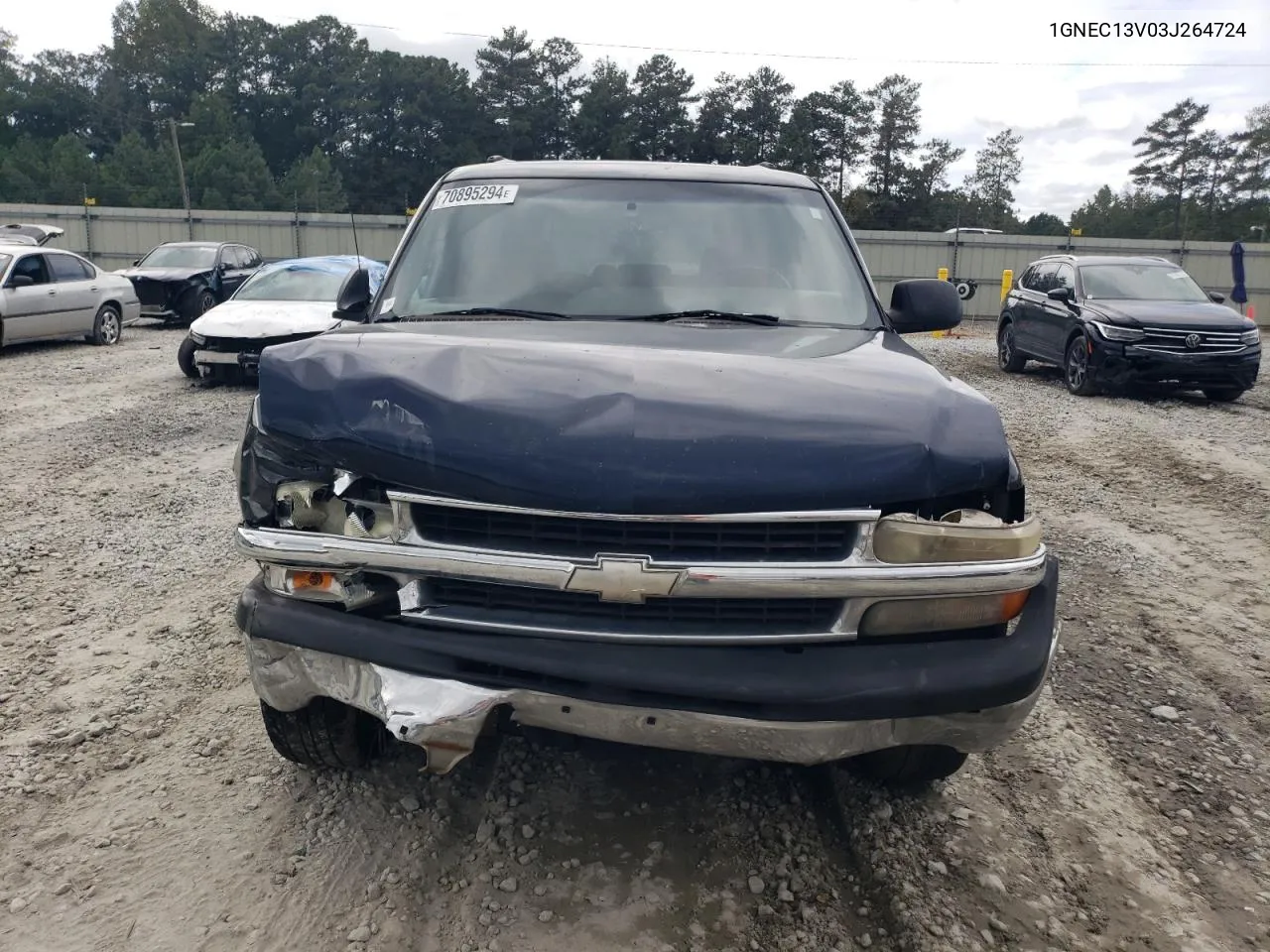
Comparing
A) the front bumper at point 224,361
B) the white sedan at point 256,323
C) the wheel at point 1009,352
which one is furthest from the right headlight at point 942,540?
the wheel at point 1009,352

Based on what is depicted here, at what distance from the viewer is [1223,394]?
37.5ft

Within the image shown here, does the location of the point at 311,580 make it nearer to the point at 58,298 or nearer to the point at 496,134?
the point at 58,298

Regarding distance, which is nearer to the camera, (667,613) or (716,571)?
(716,571)

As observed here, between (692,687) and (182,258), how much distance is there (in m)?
18.6

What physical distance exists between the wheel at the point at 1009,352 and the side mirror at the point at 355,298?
1175 centimetres

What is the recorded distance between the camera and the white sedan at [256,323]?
10.5 meters

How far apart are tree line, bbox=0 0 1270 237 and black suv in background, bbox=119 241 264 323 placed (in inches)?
1532

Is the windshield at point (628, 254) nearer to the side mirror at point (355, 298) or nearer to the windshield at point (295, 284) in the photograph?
the side mirror at point (355, 298)

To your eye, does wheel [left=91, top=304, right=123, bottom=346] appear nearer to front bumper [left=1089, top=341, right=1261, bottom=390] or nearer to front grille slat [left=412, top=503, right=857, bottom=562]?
front bumper [left=1089, top=341, right=1261, bottom=390]

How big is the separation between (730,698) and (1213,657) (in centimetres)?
293

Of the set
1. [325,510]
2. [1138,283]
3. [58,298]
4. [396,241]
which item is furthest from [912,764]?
[396,241]

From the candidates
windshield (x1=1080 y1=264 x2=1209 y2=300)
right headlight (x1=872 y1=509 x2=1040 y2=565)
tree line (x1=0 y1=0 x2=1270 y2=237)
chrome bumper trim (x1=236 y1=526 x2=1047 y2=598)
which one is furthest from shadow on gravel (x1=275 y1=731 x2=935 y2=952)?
tree line (x1=0 y1=0 x2=1270 y2=237)

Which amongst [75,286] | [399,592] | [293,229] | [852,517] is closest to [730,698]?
[852,517]

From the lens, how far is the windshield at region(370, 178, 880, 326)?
3488 millimetres
